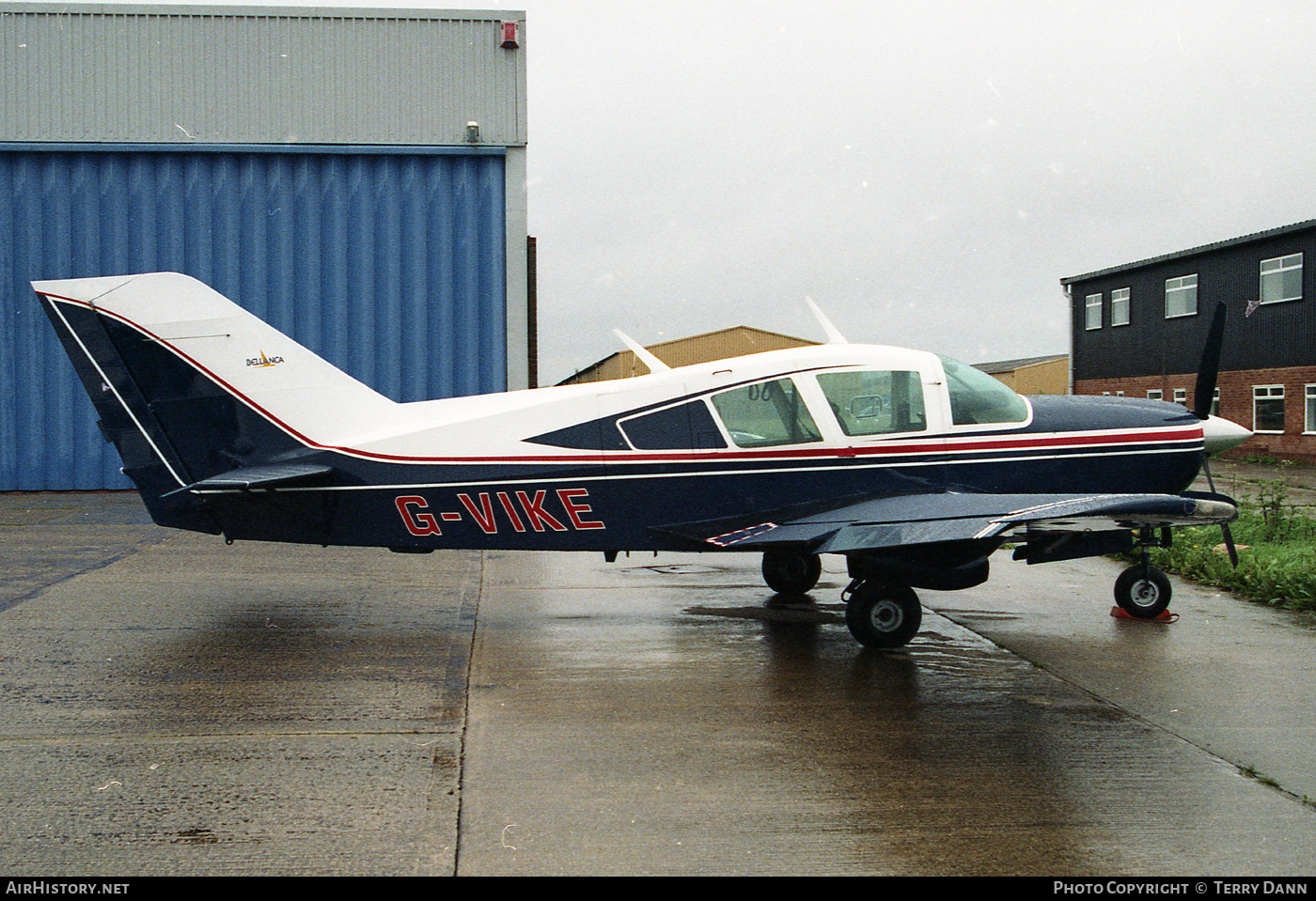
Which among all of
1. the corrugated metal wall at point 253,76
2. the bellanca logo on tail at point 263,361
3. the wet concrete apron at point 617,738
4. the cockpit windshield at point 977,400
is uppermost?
the corrugated metal wall at point 253,76

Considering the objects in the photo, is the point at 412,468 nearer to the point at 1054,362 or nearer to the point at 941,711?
the point at 941,711

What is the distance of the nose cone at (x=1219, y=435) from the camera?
7.77m

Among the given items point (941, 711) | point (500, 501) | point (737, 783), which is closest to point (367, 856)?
point (737, 783)

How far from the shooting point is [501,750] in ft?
15.6

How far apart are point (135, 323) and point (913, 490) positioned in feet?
18.6

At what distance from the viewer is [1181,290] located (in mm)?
35312

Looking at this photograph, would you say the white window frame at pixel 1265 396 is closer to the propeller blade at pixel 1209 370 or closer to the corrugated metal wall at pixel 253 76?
the corrugated metal wall at pixel 253 76

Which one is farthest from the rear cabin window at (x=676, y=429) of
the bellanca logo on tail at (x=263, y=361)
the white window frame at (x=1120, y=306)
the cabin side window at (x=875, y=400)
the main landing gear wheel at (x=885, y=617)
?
the white window frame at (x=1120, y=306)

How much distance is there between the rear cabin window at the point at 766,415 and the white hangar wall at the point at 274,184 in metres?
9.37

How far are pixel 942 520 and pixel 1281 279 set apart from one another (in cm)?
2986

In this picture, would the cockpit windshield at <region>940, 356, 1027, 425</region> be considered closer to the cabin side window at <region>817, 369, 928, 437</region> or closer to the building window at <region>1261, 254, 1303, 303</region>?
the cabin side window at <region>817, 369, 928, 437</region>

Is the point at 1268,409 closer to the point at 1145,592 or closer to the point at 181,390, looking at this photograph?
the point at 1145,592

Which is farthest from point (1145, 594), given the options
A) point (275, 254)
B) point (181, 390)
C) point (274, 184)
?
point (274, 184)

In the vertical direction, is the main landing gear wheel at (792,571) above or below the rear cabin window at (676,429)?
below
